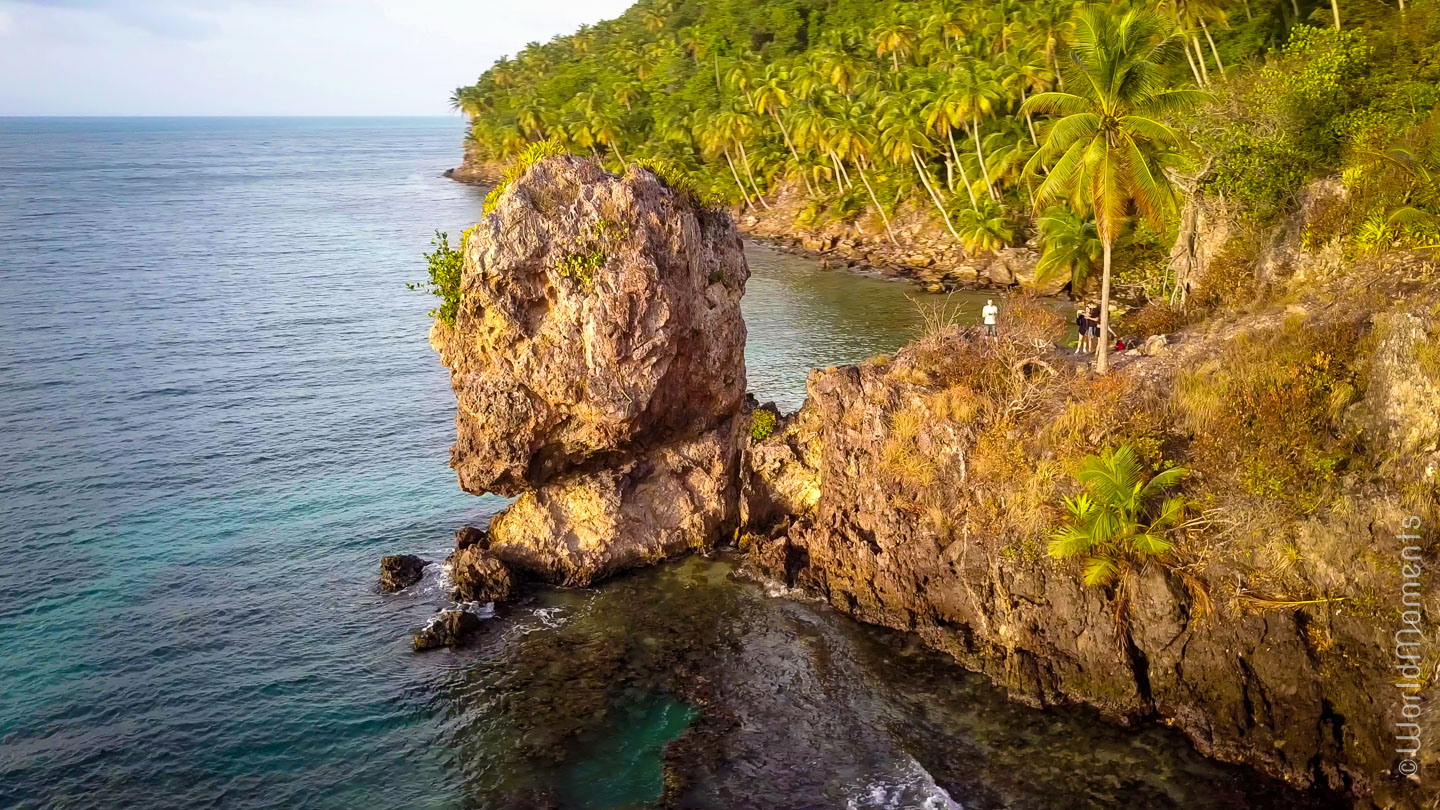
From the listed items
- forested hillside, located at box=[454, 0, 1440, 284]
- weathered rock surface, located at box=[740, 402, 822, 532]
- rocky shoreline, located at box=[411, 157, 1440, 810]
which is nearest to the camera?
rocky shoreline, located at box=[411, 157, 1440, 810]

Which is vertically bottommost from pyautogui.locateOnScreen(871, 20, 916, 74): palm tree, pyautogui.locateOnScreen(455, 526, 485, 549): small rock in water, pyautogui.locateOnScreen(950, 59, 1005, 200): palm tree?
pyautogui.locateOnScreen(455, 526, 485, 549): small rock in water

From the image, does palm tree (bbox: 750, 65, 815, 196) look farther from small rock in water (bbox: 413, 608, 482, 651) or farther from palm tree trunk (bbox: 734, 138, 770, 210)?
small rock in water (bbox: 413, 608, 482, 651)

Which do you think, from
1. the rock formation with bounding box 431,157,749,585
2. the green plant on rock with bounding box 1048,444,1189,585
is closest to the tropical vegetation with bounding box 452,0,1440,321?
the rock formation with bounding box 431,157,749,585

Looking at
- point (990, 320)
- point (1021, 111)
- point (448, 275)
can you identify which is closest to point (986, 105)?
point (1021, 111)

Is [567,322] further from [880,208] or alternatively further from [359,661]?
[880,208]

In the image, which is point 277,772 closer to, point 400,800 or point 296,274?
point 400,800

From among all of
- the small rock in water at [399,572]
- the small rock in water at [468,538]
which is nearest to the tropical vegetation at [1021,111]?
the small rock in water at [468,538]

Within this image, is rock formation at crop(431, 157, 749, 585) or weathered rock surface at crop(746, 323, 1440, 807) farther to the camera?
rock formation at crop(431, 157, 749, 585)

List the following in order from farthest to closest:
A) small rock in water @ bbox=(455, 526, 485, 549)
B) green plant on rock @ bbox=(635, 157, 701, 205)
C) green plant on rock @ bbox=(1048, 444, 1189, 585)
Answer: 1. small rock in water @ bbox=(455, 526, 485, 549)
2. green plant on rock @ bbox=(635, 157, 701, 205)
3. green plant on rock @ bbox=(1048, 444, 1189, 585)
